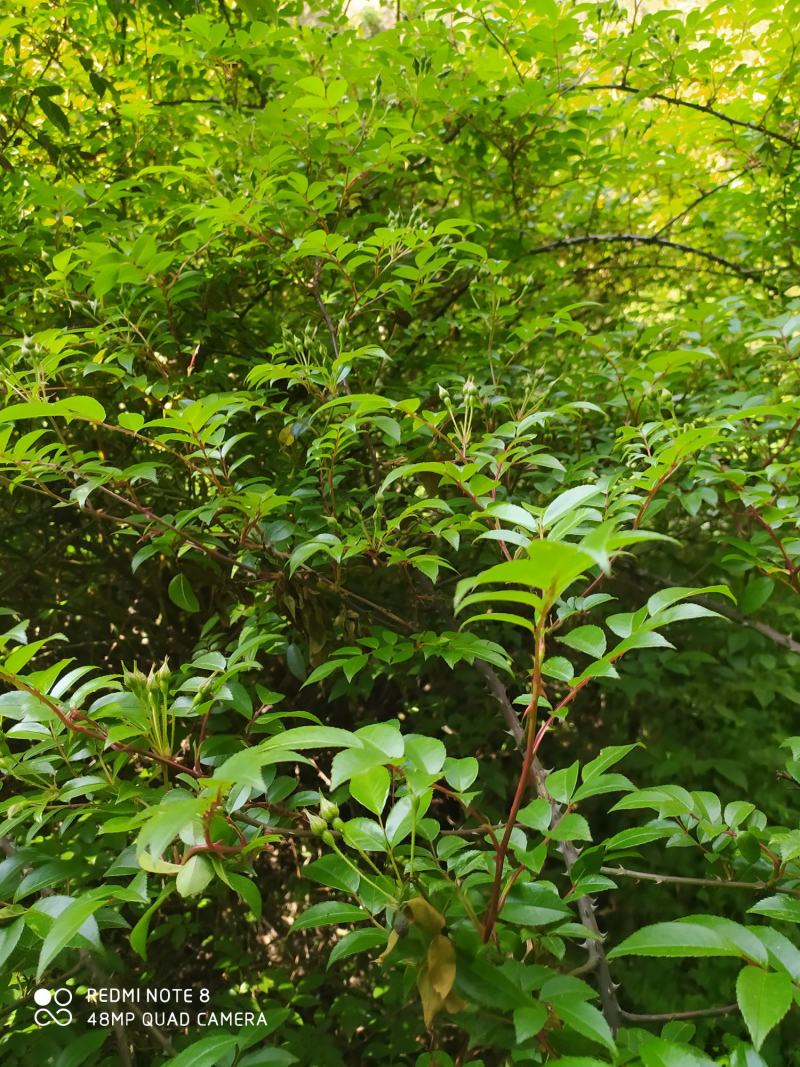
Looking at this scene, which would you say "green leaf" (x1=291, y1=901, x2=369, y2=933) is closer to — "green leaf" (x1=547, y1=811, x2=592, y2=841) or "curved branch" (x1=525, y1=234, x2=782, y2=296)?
"green leaf" (x1=547, y1=811, x2=592, y2=841)

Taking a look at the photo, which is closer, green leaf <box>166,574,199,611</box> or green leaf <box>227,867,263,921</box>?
green leaf <box>227,867,263,921</box>

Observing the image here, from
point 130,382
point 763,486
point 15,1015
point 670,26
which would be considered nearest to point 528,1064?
point 15,1015

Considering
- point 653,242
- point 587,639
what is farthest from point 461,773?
point 653,242

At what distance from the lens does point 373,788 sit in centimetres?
64

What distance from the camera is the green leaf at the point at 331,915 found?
659mm

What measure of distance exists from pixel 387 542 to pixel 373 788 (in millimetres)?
717

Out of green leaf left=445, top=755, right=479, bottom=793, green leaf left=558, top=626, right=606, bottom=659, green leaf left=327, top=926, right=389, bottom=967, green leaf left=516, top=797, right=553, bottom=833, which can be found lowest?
green leaf left=327, top=926, right=389, bottom=967

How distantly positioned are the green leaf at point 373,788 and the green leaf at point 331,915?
0.37 ft

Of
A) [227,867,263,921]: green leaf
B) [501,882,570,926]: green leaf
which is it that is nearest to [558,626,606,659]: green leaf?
[501,882,570,926]: green leaf

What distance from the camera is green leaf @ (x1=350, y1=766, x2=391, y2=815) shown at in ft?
2.05

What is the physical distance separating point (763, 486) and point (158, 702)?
1048 mm

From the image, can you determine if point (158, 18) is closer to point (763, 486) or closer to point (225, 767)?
point (763, 486)

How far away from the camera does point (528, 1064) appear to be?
624 mm

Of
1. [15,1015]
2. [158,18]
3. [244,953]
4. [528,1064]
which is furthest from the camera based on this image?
[158,18]
